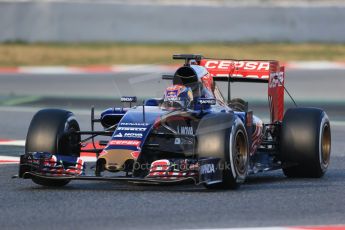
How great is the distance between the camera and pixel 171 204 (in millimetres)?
9039

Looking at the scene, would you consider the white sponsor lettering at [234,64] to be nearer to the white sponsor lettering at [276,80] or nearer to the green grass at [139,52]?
the white sponsor lettering at [276,80]

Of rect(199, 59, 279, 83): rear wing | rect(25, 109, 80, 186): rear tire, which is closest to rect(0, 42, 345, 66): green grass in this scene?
rect(199, 59, 279, 83): rear wing

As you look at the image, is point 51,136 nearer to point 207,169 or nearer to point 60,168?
point 60,168

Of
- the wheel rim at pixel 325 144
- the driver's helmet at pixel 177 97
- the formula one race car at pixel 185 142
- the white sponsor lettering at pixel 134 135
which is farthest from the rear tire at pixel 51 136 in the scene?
the wheel rim at pixel 325 144

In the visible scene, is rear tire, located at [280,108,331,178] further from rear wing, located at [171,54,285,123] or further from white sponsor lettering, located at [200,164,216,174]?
white sponsor lettering, located at [200,164,216,174]

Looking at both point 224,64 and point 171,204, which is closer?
point 171,204

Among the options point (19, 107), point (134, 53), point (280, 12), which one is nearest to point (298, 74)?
point (280, 12)

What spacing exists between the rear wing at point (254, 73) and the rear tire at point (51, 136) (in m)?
2.00

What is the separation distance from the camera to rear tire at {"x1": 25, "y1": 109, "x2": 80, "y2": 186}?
10.2 m

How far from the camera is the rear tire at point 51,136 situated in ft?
33.4

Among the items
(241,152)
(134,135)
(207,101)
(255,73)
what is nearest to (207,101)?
(207,101)

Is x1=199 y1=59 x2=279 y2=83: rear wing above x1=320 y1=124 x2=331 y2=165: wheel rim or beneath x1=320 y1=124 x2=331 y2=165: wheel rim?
above

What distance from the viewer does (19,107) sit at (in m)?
19.8

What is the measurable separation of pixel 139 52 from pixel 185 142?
2010 centimetres
